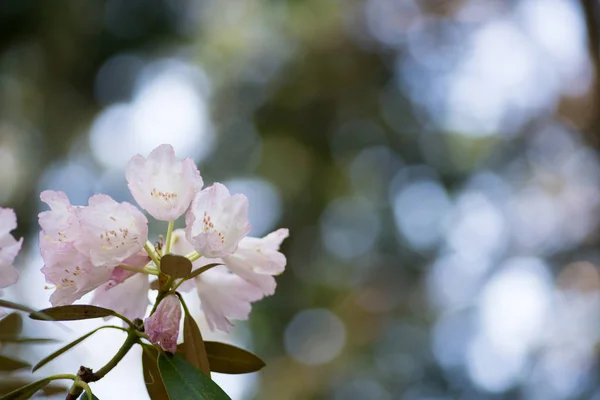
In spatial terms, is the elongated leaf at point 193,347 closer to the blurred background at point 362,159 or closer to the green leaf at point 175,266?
the green leaf at point 175,266

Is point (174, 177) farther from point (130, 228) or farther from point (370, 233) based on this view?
point (370, 233)

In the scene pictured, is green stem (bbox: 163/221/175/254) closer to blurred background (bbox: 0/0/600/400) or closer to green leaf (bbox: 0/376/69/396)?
green leaf (bbox: 0/376/69/396)

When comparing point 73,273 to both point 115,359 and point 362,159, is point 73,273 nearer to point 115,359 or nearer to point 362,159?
point 115,359

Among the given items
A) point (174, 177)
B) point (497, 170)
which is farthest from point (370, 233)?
point (174, 177)

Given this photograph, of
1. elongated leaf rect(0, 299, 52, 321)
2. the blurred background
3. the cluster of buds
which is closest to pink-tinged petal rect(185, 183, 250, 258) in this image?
the cluster of buds

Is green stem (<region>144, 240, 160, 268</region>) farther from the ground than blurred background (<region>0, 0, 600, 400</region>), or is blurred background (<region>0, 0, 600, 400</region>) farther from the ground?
blurred background (<region>0, 0, 600, 400</region>)

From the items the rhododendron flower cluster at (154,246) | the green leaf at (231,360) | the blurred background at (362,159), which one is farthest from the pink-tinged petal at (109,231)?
the blurred background at (362,159)

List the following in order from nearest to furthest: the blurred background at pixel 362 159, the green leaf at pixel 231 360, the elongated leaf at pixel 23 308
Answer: the elongated leaf at pixel 23 308
the green leaf at pixel 231 360
the blurred background at pixel 362 159
